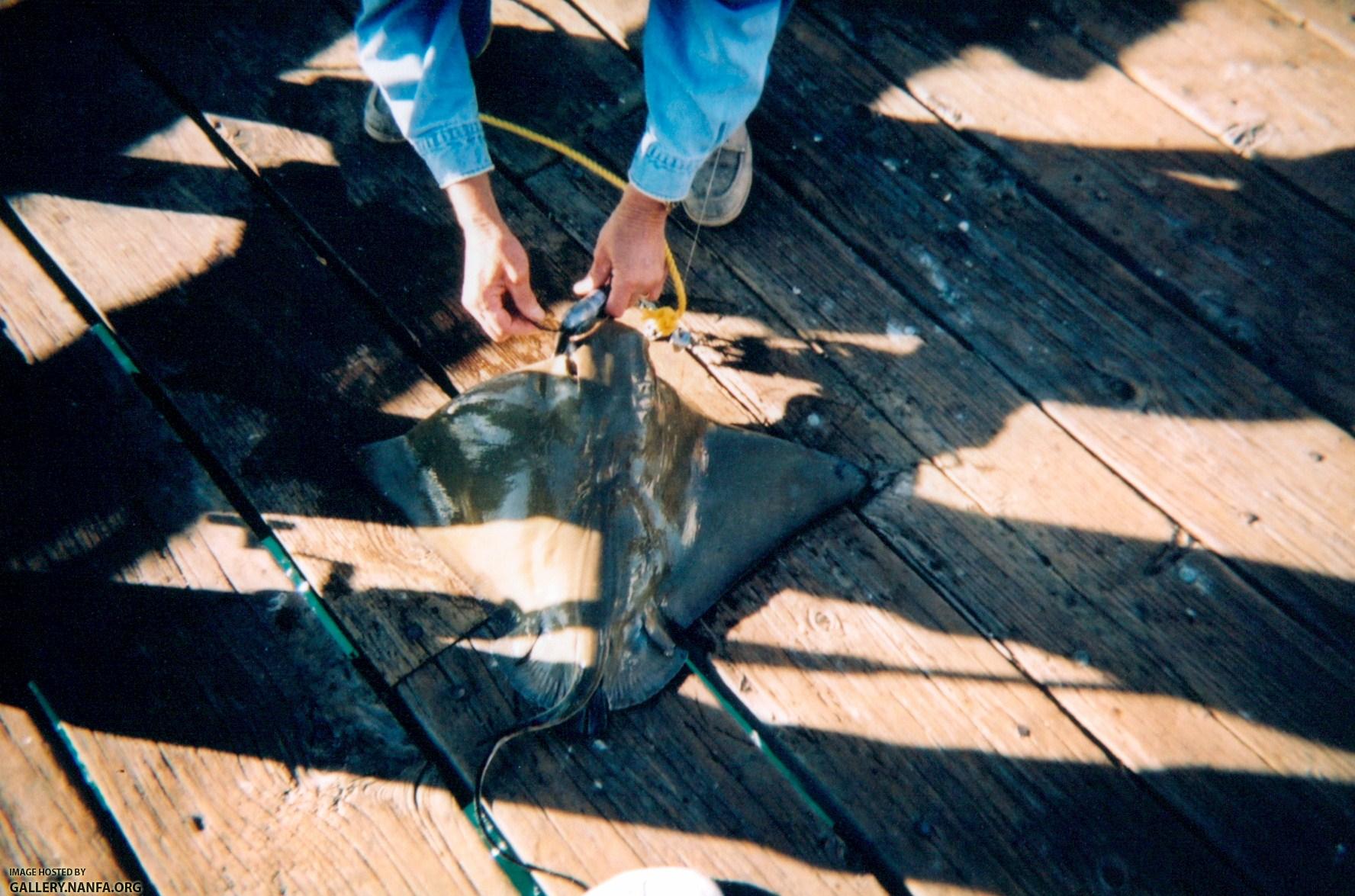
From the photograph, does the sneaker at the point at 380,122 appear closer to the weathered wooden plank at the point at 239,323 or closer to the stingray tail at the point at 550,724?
the weathered wooden plank at the point at 239,323

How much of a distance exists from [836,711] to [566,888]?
917 millimetres

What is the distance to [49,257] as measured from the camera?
8.32ft

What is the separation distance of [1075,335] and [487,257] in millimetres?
2073

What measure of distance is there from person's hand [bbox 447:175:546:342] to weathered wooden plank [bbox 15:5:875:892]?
365mm

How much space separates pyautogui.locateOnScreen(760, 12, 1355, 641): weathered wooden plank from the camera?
7.71 ft

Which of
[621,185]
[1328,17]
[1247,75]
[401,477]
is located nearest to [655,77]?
[621,185]

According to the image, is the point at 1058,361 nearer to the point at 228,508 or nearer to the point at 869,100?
the point at 869,100

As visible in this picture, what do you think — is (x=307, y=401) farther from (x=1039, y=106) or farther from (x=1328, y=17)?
(x=1328, y=17)

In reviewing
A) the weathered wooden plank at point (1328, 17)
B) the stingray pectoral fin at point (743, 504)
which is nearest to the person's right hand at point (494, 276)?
the stingray pectoral fin at point (743, 504)

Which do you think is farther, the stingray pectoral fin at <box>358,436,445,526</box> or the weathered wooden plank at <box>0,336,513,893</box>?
the stingray pectoral fin at <box>358,436,445,526</box>

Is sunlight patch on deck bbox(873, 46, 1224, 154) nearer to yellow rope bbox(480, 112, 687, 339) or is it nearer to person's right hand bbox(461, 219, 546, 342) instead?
yellow rope bbox(480, 112, 687, 339)

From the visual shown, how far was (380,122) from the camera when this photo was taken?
2686 mm

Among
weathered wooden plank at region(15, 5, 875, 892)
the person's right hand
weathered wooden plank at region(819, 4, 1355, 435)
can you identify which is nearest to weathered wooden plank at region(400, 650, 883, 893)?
weathered wooden plank at region(15, 5, 875, 892)

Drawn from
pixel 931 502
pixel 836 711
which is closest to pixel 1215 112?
pixel 931 502
